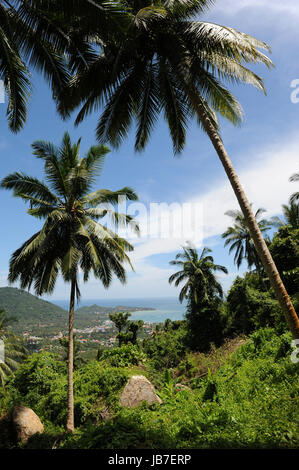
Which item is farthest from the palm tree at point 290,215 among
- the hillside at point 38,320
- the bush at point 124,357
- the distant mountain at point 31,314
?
the distant mountain at point 31,314

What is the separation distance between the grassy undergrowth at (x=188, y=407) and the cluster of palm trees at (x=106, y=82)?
217cm

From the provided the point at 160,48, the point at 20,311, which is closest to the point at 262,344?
the point at 160,48

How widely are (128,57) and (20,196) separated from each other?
6122 millimetres

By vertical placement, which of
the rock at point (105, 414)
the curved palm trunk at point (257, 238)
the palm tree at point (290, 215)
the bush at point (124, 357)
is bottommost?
the rock at point (105, 414)

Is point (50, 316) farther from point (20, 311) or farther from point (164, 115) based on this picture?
point (164, 115)

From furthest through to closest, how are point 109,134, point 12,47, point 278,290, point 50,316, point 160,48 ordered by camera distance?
point 50,316, point 109,134, point 160,48, point 12,47, point 278,290

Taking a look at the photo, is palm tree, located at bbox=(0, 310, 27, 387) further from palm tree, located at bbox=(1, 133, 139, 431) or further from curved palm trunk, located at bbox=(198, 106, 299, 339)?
curved palm trunk, located at bbox=(198, 106, 299, 339)

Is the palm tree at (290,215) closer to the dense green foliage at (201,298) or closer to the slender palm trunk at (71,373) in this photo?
the dense green foliage at (201,298)

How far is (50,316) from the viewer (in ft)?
468

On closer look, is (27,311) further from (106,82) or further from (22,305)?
(106,82)

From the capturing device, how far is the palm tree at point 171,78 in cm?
491

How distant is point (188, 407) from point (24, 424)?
5486 mm

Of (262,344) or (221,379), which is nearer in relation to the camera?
(221,379)

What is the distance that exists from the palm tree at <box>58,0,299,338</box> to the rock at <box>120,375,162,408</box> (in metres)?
7.75
